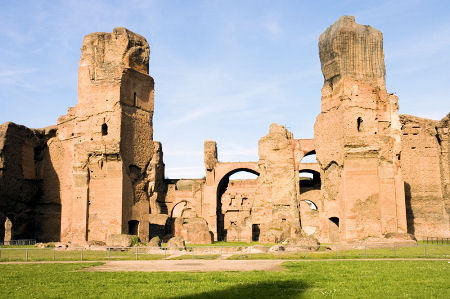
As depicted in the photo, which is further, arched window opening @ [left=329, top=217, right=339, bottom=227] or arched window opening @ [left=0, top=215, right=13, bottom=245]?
arched window opening @ [left=0, top=215, right=13, bottom=245]

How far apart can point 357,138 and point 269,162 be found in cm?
820

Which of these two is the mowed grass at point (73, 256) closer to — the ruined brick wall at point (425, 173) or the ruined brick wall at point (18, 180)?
the ruined brick wall at point (18, 180)

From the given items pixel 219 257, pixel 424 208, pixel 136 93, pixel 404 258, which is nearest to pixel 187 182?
pixel 136 93

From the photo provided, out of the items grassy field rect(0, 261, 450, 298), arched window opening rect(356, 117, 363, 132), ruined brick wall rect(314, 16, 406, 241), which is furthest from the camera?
arched window opening rect(356, 117, 363, 132)

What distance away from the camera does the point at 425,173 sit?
98.8 feet

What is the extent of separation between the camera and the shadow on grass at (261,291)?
331 inches

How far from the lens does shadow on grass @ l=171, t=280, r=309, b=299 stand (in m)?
8.41

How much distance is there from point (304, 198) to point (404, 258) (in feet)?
62.9

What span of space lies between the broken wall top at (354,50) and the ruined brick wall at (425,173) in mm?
5944

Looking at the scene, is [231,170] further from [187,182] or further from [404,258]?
[404,258]

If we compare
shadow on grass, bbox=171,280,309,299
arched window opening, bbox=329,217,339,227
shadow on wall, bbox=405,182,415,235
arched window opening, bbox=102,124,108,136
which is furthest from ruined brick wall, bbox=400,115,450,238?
shadow on grass, bbox=171,280,309,299

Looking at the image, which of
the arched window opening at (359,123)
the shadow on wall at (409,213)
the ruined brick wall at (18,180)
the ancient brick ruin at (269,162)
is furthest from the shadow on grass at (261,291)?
the ruined brick wall at (18,180)

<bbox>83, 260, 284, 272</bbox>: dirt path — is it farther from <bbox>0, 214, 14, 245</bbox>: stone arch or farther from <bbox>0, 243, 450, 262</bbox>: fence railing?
<bbox>0, 214, 14, 245</bbox>: stone arch

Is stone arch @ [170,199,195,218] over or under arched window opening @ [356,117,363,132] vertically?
under
